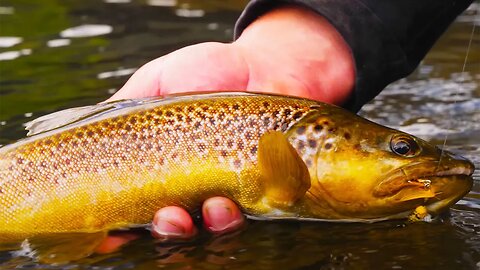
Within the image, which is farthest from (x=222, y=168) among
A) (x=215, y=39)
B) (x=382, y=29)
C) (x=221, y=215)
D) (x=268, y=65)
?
(x=215, y=39)

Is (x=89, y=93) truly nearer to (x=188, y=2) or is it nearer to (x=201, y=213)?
(x=201, y=213)

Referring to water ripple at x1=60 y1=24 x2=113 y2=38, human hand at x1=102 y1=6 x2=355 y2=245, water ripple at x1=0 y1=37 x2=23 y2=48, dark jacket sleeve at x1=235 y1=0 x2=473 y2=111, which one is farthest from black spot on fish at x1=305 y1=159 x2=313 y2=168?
water ripple at x1=60 y1=24 x2=113 y2=38

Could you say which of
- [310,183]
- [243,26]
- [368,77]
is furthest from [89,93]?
[310,183]

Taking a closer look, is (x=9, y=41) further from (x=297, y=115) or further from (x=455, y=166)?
(x=455, y=166)

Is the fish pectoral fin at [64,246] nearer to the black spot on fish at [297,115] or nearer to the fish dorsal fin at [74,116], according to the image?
the fish dorsal fin at [74,116]

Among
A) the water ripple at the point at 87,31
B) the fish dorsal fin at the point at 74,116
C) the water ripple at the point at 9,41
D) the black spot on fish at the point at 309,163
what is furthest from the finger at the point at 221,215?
the water ripple at the point at 87,31

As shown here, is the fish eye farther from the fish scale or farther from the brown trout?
the fish scale
